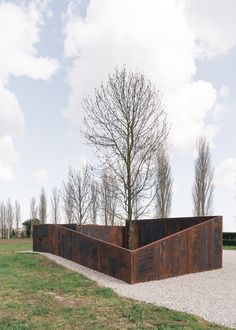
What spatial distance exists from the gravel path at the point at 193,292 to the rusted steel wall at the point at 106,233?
624cm

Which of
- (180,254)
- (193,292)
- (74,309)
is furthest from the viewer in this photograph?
(180,254)

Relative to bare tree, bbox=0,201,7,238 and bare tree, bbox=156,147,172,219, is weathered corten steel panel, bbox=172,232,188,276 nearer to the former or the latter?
bare tree, bbox=156,147,172,219

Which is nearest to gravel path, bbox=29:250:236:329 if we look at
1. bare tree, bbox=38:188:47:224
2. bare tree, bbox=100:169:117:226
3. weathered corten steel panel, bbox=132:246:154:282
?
weathered corten steel panel, bbox=132:246:154:282

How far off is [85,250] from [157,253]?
10.8 ft

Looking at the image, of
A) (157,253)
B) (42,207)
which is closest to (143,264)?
(157,253)

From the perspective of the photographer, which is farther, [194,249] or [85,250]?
[85,250]

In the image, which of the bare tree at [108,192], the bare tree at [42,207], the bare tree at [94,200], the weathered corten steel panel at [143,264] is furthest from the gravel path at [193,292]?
the bare tree at [42,207]

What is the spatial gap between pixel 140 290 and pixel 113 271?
2018mm

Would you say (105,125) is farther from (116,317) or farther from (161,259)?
(116,317)

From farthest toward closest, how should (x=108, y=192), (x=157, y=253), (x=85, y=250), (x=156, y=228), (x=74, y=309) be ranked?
(x=108, y=192) < (x=156, y=228) < (x=85, y=250) < (x=157, y=253) < (x=74, y=309)

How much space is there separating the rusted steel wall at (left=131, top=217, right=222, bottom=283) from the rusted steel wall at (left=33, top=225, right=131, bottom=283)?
1.56 feet

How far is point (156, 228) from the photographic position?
18.4 metres

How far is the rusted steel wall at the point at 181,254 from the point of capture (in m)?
11.4

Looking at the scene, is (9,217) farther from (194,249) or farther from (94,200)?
(194,249)
